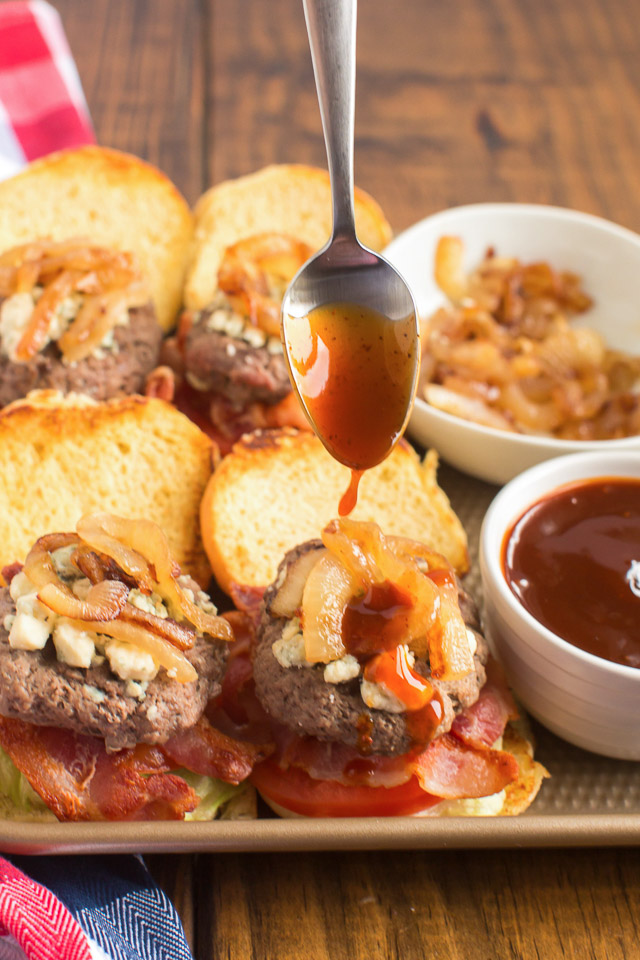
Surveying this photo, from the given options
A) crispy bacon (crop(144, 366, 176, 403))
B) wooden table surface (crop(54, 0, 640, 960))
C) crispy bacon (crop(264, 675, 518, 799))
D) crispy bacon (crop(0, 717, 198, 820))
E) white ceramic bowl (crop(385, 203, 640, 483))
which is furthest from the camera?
wooden table surface (crop(54, 0, 640, 960))

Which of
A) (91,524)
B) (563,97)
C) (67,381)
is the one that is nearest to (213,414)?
(67,381)

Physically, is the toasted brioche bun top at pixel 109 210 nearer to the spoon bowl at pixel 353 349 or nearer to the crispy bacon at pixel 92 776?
the spoon bowl at pixel 353 349

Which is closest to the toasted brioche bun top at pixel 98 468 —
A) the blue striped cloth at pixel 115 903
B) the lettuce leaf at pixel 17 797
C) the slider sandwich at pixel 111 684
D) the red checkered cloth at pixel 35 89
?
the slider sandwich at pixel 111 684

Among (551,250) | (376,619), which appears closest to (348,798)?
(376,619)

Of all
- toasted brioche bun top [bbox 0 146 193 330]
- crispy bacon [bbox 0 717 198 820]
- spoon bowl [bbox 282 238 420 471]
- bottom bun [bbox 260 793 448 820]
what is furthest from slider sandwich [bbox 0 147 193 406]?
bottom bun [bbox 260 793 448 820]

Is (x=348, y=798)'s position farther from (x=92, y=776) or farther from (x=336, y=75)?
(x=336, y=75)

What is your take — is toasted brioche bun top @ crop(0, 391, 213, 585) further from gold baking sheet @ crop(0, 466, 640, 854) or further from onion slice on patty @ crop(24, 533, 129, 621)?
gold baking sheet @ crop(0, 466, 640, 854)
